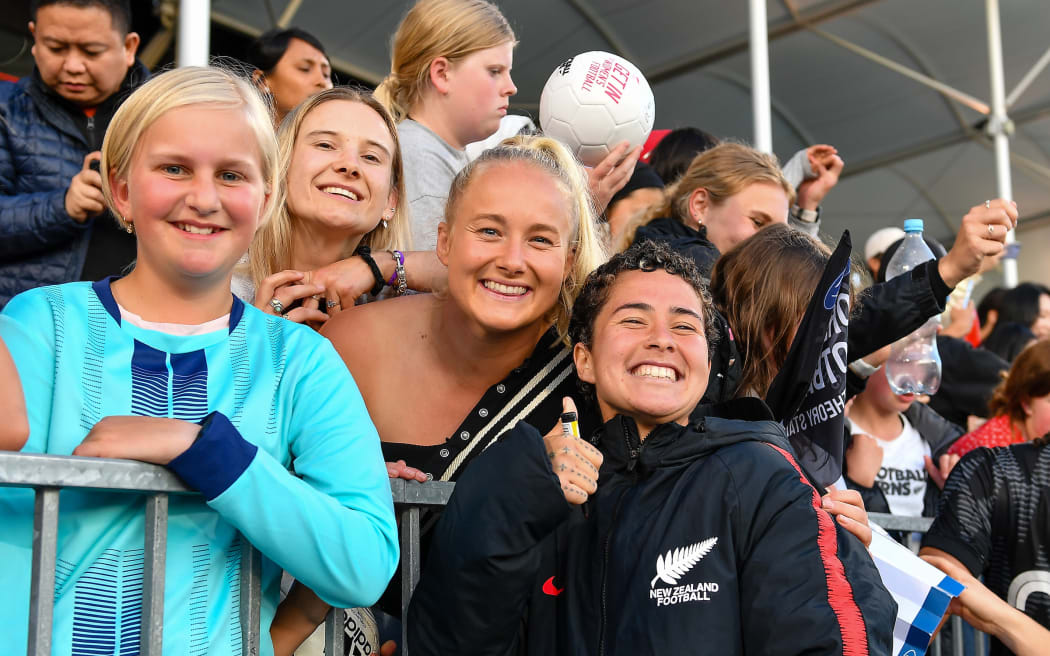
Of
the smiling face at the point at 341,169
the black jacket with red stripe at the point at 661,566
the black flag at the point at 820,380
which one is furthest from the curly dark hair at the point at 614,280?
the smiling face at the point at 341,169

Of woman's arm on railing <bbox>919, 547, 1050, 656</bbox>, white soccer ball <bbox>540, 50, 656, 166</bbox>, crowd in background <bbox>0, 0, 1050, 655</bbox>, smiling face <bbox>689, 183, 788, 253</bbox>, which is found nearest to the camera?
crowd in background <bbox>0, 0, 1050, 655</bbox>

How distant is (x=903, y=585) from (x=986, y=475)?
3.61ft

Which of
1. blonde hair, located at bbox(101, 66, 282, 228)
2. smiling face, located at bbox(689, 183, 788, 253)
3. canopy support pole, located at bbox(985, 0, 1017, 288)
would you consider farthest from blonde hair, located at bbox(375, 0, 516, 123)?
canopy support pole, located at bbox(985, 0, 1017, 288)

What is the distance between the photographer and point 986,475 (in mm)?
3605

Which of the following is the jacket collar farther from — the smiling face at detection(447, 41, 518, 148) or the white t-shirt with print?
the white t-shirt with print

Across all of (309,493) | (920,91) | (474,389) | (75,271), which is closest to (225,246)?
(309,493)

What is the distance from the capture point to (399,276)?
3420mm

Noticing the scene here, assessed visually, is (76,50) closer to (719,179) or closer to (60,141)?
(60,141)

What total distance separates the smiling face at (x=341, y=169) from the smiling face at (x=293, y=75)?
1.92 metres

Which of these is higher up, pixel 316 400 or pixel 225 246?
pixel 225 246

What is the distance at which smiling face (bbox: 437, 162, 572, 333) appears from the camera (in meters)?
2.86

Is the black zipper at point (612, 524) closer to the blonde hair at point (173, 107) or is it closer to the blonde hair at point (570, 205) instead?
the blonde hair at point (570, 205)

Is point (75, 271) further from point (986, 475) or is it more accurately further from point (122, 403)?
point (986, 475)

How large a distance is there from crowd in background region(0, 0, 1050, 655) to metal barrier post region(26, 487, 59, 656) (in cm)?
11
